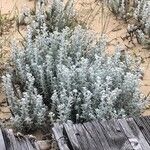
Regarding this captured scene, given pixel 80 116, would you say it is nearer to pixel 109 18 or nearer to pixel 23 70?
pixel 23 70

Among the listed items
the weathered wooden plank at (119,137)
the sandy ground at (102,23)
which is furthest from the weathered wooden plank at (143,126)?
the sandy ground at (102,23)

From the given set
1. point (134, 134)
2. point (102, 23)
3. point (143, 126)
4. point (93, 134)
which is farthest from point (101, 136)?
point (102, 23)

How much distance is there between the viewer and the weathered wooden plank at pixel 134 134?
3252 millimetres

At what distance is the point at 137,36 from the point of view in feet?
17.5

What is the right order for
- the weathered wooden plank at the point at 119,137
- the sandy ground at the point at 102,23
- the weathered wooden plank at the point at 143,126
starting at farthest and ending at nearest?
the sandy ground at the point at 102,23
the weathered wooden plank at the point at 143,126
the weathered wooden plank at the point at 119,137

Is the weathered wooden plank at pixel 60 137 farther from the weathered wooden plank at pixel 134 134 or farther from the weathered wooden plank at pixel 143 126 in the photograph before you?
the weathered wooden plank at pixel 143 126

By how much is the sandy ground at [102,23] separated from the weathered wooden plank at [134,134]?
4.25 feet

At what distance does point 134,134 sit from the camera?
337 centimetres

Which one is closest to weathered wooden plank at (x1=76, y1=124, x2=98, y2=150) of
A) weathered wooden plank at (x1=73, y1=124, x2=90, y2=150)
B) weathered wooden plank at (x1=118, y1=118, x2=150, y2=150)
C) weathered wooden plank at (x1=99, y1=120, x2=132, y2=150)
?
weathered wooden plank at (x1=73, y1=124, x2=90, y2=150)

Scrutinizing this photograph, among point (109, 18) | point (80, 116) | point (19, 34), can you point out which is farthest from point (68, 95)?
point (109, 18)

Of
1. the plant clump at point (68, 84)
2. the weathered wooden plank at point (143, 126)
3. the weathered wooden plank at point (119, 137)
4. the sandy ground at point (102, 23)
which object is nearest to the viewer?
the weathered wooden plank at point (119, 137)

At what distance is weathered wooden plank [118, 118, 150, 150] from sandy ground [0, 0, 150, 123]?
1.29m

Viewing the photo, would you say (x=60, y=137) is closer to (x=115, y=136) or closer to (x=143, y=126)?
(x=115, y=136)

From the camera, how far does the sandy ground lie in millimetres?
5133
